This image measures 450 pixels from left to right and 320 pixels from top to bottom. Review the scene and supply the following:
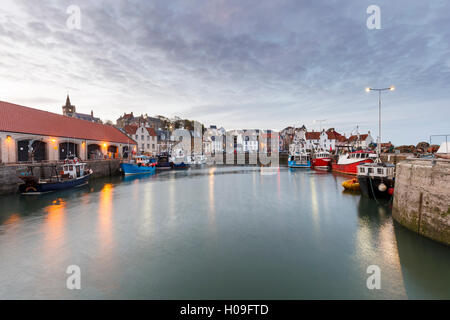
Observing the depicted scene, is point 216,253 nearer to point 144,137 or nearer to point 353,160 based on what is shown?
point 353,160

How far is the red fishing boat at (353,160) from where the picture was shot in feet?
114

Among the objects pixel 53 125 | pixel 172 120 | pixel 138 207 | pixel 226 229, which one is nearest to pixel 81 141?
pixel 53 125

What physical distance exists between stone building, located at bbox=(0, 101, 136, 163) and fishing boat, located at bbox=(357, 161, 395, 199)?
35806mm

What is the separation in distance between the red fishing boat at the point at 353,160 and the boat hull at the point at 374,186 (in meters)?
16.0

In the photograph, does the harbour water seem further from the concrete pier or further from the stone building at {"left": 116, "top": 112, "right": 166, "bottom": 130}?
the stone building at {"left": 116, "top": 112, "right": 166, "bottom": 130}

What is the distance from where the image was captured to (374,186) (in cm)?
1845

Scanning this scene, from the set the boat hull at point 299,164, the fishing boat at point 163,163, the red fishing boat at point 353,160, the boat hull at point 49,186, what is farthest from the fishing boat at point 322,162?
the boat hull at point 49,186

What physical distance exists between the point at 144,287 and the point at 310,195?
20.5 meters

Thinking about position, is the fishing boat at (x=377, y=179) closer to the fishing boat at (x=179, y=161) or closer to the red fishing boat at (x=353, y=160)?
the red fishing boat at (x=353, y=160)

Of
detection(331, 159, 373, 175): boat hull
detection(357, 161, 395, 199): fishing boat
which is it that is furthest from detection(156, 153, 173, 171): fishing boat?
detection(357, 161, 395, 199): fishing boat

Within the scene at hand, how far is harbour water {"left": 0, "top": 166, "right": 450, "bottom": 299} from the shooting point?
751 centimetres

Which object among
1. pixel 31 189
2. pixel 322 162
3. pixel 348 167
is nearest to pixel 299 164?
pixel 322 162

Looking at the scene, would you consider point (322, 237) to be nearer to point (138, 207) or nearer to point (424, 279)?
point (424, 279)

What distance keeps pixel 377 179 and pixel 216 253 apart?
49.5ft
